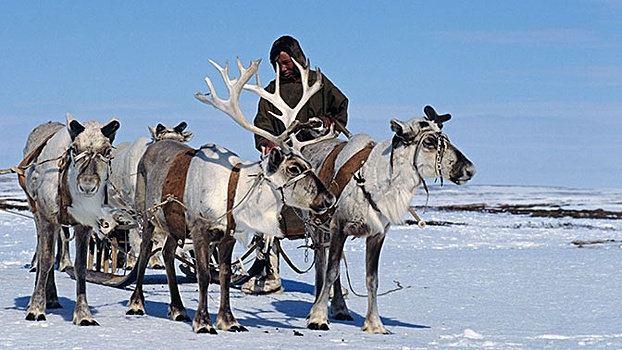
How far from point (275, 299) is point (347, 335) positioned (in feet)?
9.71

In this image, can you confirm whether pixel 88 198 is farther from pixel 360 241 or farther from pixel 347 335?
pixel 360 241

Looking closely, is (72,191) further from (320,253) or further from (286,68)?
(286,68)

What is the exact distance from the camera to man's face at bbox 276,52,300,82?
437 inches

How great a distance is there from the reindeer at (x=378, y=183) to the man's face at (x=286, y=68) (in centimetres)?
205

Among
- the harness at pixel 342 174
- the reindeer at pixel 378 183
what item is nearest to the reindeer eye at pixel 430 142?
the reindeer at pixel 378 183

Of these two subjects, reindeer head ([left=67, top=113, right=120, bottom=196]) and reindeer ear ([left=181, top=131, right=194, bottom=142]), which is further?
reindeer ear ([left=181, top=131, right=194, bottom=142])

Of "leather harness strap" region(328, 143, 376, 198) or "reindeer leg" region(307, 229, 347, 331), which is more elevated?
"leather harness strap" region(328, 143, 376, 198)

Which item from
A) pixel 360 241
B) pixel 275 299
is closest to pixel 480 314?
pixel 275 299

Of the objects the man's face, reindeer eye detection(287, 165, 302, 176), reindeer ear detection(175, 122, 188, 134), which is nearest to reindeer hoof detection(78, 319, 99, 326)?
reindeer eye detection(287, 165, 302, 176)

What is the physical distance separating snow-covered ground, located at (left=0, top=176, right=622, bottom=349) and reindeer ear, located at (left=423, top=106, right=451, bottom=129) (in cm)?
140

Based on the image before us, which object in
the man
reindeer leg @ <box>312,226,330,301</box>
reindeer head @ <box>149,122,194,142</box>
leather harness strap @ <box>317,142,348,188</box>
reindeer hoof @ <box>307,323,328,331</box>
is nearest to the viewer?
reindeer hoof @ <box>307,323,328,331</box>

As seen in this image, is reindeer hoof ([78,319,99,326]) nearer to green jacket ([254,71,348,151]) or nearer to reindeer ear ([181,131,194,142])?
green jacket ([254,71,348,151])

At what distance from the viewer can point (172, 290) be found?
367 inches

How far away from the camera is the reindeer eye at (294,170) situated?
8.38 metres
